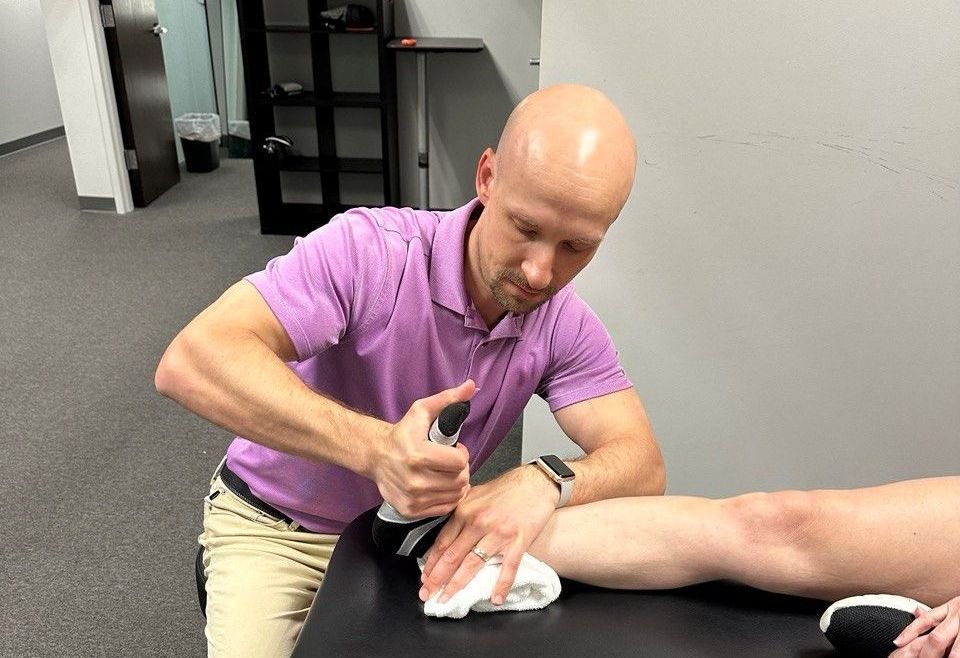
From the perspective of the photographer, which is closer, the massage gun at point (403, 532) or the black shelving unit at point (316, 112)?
the massage gun at point (403, 532)

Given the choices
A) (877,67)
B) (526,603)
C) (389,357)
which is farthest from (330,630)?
(877,67)

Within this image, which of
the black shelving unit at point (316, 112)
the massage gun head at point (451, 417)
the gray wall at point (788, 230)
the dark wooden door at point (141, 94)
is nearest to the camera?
the massage gun head at point (451, 417)

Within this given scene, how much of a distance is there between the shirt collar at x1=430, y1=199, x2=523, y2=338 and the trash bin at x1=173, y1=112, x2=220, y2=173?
431 centimetres

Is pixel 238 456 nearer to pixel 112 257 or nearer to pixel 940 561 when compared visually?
pixel 940 561

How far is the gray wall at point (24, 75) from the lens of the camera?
5012 millimetres

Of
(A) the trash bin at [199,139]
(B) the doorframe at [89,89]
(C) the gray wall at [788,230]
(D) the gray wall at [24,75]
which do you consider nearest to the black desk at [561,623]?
(C) the gray wall at [788,230]

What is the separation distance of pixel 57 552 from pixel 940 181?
2.12m

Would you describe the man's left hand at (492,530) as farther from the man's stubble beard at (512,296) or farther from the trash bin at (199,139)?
the trash bin at (199,139)

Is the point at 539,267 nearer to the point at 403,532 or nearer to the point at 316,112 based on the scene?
the point at 403,532

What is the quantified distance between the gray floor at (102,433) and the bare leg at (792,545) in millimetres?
1081

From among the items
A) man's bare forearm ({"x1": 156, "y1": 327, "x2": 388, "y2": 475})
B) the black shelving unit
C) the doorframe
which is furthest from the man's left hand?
the doorframe

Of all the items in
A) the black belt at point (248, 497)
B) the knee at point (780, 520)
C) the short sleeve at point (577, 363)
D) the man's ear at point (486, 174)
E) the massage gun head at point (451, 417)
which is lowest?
the black belt at point (248, 497)

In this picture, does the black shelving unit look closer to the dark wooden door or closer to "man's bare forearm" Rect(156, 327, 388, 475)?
the dark wooden door

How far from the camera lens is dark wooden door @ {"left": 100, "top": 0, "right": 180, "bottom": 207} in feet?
12.4
